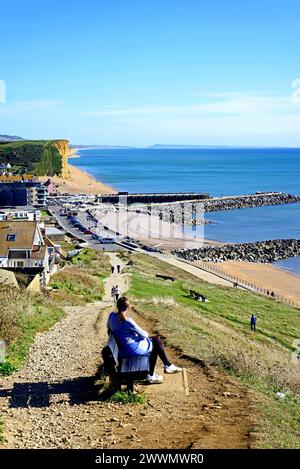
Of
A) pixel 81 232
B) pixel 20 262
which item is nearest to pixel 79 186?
pixel 81 232

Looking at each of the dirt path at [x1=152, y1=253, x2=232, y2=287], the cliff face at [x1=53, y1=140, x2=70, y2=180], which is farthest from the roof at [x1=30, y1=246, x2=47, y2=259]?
the cliff face at [x1=53, y1=140, x2=70, y2=180]

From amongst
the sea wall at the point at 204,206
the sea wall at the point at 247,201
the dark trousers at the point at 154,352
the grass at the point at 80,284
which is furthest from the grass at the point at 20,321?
the sea wall at the point at 247,201

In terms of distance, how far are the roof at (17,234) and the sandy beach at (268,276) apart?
18277mm

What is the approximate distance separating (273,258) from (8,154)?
107m

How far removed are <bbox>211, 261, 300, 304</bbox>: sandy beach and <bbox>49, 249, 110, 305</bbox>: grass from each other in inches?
517

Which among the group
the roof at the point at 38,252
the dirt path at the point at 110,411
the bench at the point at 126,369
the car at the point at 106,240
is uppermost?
the bench at the point at 126,369

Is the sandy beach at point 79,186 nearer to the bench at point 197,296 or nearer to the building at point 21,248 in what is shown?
the building at point 21,248

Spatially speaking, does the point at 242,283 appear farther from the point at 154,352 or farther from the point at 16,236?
the point at 154,352

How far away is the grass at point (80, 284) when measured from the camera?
2112 cm

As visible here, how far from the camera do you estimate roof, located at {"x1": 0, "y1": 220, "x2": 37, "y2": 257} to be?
31922 millimetres

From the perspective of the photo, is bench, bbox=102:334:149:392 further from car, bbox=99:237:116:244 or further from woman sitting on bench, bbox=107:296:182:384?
car, bbox=99:237:116:244

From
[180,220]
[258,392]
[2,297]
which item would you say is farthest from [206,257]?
[258,392]

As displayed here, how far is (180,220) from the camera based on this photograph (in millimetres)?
92500
